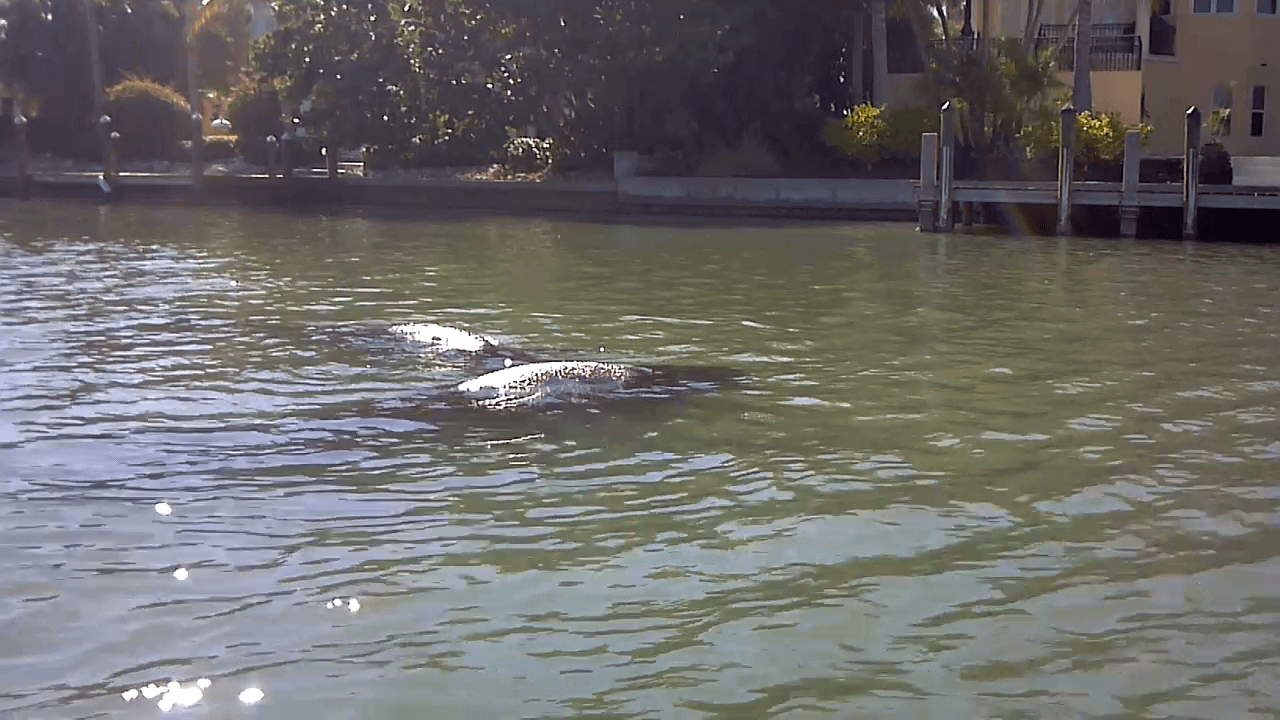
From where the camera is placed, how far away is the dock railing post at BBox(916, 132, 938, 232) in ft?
97.5

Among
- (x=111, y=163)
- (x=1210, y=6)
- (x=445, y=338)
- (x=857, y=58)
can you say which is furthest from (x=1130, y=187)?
(x=111, y=163)

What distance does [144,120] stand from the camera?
51.5m

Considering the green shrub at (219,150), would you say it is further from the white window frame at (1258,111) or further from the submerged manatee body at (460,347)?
the submerged manatee body at (460,347)

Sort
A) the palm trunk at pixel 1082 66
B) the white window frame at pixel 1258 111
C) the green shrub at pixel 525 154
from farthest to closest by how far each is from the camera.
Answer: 1. the green shrub at pixel 525 154
2. the white window frame at pixel 1258 111
3. the palm trunk at pixel 1082 66

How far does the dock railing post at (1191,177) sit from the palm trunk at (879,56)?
12939mm

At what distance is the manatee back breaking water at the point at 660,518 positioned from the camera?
6738 mm

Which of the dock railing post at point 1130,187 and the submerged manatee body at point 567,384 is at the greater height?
the dock railing post at point 1130,187

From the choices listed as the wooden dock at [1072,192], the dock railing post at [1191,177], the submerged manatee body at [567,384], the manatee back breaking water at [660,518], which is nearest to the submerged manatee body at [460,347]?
the manatee back breaking water at [660,518]

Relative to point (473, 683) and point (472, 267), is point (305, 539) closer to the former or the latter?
point (473, 683)

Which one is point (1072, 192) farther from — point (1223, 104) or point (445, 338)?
point (445, 338)

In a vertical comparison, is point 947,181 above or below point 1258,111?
below

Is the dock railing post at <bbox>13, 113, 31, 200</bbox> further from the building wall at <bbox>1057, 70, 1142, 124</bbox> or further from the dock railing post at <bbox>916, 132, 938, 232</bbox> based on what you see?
the building wall at <bbox>1057, 70, 1142, 124</bbox>

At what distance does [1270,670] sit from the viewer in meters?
6.82

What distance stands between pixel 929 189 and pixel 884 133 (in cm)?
541
